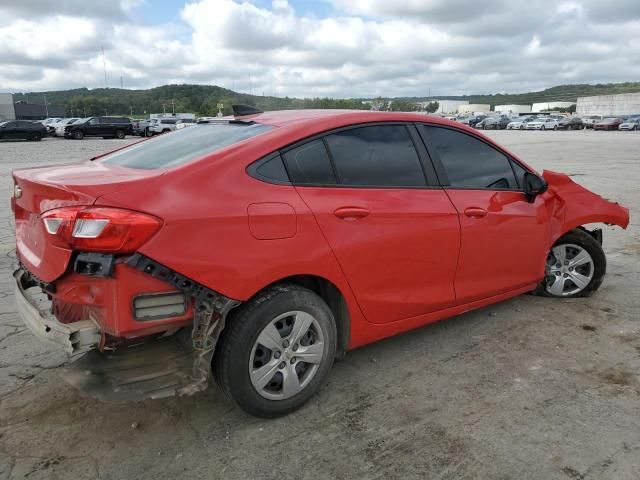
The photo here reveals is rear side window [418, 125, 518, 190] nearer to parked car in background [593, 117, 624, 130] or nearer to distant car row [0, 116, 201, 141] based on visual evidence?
distant car row [0, 116, 201, 141]

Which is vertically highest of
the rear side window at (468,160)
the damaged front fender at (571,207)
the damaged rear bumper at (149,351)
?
the rear side window at (468,160)

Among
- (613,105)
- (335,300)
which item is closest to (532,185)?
(335,300)

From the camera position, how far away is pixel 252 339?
2.69 metres

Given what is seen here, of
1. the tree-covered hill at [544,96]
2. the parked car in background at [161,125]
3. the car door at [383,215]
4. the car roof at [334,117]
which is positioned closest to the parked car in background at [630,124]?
the parked car in background at [161,125]

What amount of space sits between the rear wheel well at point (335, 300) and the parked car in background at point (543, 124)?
57.2 m

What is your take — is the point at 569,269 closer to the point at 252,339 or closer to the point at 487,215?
the point at 487,215

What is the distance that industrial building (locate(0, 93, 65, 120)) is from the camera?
7988 centimetres

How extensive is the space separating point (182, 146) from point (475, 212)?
1.97 metres

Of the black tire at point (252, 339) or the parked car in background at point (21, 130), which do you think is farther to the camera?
the parked car in background at point (21, 130)

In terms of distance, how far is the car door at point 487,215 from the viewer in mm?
3633

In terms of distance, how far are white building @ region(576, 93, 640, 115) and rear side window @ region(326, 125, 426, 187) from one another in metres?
92.2

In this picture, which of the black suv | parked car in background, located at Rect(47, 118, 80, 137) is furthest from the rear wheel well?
parked car in background, located at Rect(47, 118, 80, 137)

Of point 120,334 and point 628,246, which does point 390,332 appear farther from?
point 628,246

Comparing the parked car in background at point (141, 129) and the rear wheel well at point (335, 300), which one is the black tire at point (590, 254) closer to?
the rear wheel well at point (335, 300)
